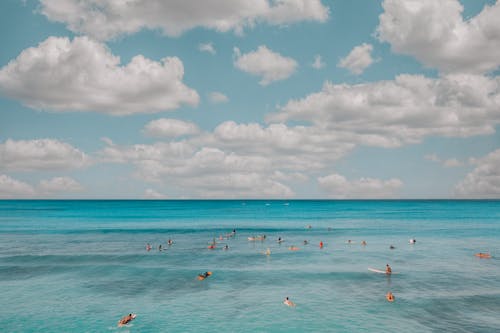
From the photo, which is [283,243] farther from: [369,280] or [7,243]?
[7,243]

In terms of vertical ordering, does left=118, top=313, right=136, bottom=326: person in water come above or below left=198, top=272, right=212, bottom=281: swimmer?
below

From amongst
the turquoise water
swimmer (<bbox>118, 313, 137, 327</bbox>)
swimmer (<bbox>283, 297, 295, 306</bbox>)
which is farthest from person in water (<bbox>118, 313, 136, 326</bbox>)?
swimmer (<bbox>283, 297, 295, 306</bbox>)

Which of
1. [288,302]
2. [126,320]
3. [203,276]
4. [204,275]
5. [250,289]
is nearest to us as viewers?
[126,320]

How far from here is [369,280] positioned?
46875mm

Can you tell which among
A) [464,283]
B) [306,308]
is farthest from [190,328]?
[464,283]

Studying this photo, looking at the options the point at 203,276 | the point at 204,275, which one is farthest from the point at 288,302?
the point at 204,275

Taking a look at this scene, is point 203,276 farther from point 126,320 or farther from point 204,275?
point 126,320

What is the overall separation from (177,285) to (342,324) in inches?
850

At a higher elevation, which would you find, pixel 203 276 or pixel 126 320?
pixel 203 276

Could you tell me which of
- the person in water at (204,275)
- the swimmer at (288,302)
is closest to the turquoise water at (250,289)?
the swimmer at (288,302)

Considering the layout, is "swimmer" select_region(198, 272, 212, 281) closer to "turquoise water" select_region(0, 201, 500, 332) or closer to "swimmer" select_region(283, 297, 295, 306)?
"turquoise water" select_region(0, 201, 500, 332)

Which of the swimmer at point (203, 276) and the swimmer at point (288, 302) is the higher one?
the swimmer at point (203, 276)

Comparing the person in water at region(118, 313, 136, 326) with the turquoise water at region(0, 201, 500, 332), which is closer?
the person in water at region(118, 313, 136, 326)

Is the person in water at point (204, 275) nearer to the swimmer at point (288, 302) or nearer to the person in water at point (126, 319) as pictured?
the swimmer at point (288, 302)
